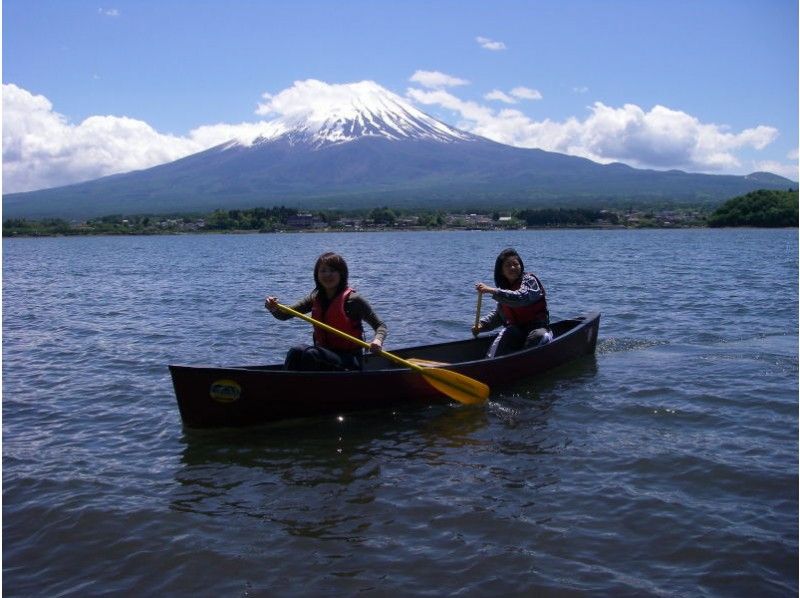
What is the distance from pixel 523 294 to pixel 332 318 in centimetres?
285

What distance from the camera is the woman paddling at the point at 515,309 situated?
10203 millimetres

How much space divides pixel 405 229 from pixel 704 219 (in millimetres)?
40962

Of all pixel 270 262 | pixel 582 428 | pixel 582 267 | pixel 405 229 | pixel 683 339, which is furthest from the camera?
pixel 405 229

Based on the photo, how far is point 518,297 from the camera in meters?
10.2

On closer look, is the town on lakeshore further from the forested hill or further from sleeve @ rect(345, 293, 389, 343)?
sleeve @ rect(345, 293, 389, 343)

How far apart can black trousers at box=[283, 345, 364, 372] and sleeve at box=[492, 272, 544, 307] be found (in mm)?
2298

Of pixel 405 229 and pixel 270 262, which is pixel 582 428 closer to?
pixel 270 262

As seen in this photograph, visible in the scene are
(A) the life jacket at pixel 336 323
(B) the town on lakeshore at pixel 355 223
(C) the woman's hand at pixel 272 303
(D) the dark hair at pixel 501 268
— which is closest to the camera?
(C) the woman's hand at pixel 272 303

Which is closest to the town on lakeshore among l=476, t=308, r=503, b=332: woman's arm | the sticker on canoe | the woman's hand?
l=476, t=308, r=503, b=332: woman's arm

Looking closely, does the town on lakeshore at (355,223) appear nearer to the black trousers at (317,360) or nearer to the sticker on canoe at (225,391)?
the black trousers at (317,360)

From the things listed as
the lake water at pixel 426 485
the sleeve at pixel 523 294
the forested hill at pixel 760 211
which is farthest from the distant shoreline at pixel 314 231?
the sleeve at pixel 523 294

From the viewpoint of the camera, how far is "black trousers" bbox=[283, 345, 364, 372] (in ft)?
28.1

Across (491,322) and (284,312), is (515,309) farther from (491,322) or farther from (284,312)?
(284,312)

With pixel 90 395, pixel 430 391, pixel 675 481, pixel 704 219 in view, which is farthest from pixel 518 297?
pixel 704 219
